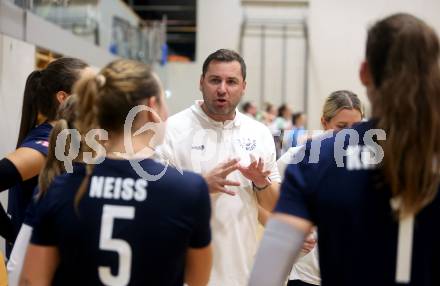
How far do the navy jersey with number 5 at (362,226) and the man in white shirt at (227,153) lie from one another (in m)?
1.02

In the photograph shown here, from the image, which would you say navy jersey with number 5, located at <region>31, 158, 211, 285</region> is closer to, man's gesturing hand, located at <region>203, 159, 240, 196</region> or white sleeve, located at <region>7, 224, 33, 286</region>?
white sleeve, located at <region>7, 224, 33, 286</region>

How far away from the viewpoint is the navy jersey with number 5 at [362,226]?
1195 mm

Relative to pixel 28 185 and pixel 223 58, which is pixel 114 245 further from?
pixel 223 58

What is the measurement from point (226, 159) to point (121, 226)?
47.2 inches

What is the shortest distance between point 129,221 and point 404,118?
0.74 metres

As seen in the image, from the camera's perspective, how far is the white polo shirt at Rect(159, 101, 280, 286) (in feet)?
7.83

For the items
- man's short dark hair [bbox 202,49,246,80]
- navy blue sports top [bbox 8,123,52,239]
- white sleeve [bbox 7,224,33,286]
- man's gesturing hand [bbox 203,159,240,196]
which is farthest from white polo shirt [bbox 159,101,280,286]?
white sleeve [bbox 7,224,33,286]

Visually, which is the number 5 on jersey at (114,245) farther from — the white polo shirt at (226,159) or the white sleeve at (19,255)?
the white polo shirt at (226,159)

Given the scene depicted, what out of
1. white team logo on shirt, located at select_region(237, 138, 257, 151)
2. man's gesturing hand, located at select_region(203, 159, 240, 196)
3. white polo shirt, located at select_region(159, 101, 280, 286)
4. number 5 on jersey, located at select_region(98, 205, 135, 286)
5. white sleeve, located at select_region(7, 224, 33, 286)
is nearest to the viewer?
number 5 on jersey, located at select_region(98, 205, 135, 286)

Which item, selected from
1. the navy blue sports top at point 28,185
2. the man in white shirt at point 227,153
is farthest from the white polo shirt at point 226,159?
the navy blue sports top at point 28,185

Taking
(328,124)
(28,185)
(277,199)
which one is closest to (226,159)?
(328,124)

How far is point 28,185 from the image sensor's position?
2125 millimetres

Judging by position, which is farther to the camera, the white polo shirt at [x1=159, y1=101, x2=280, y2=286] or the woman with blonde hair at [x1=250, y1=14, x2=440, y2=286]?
the white polo shirt at [x1=159, y1=101, x2=280, y2=286]

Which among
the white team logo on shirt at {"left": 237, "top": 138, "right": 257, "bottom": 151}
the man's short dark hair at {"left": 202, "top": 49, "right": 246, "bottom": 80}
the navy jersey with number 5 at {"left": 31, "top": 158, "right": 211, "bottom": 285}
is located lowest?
the navy jersey with number 5 at {"left": 31, "top": 158, "right": 211, "bottom": 285}
